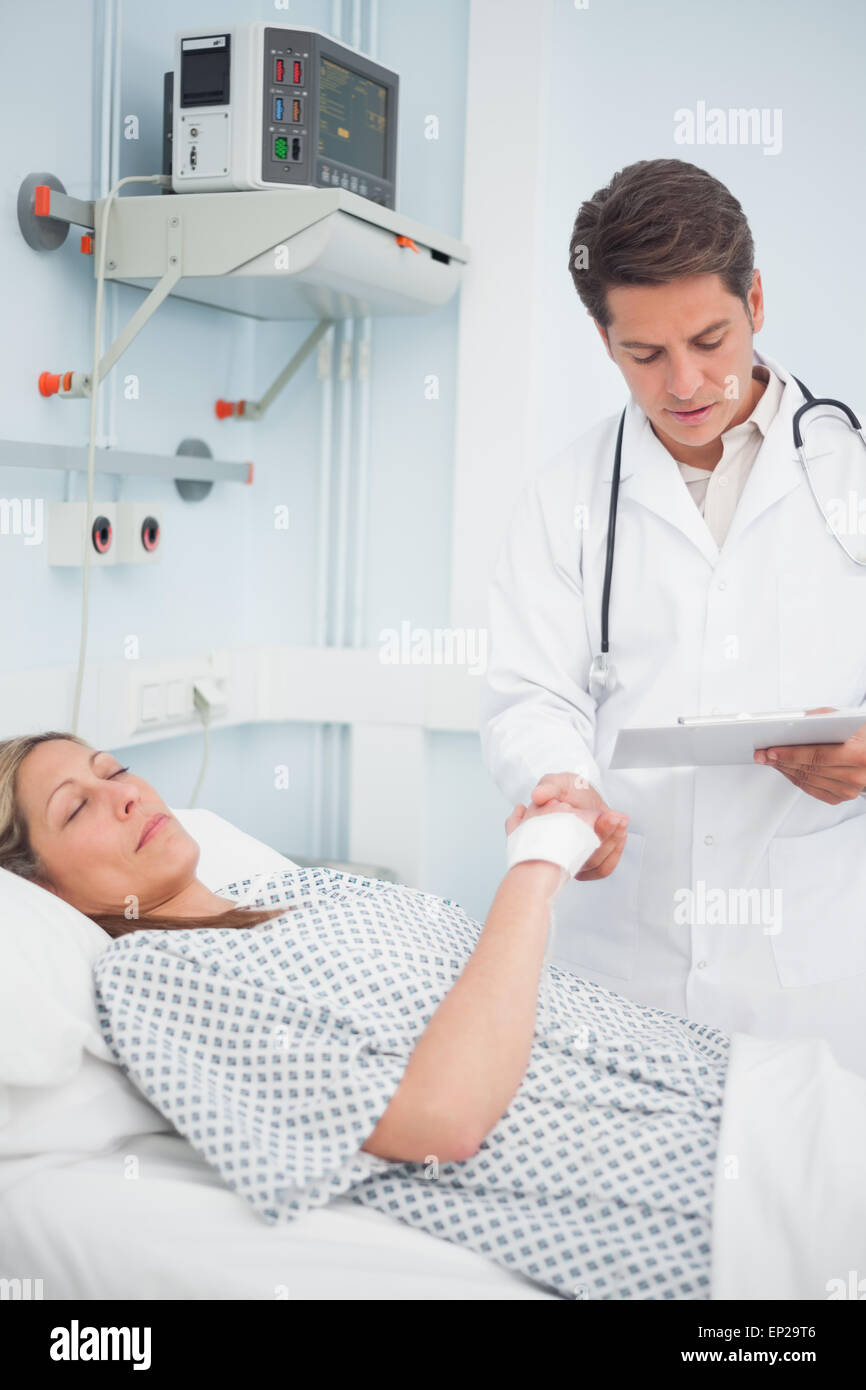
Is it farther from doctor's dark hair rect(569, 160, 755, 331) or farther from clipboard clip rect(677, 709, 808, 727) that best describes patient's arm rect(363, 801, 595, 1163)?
doctor's dark hair rect(569, 160, 755, 331)

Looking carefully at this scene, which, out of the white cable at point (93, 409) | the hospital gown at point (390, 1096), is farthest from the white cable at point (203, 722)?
the hospital gown at point (390, 1096)

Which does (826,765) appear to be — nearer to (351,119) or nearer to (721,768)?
(721,768)

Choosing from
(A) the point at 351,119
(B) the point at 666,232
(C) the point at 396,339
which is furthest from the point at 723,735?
(C) the point at 396,339

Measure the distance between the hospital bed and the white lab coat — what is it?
0.85 feet

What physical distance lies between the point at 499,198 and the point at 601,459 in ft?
3.01

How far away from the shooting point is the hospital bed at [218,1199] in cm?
102

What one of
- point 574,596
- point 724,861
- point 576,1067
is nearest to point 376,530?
point 574,596

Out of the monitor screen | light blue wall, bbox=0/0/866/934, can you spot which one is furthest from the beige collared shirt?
the monitor screen

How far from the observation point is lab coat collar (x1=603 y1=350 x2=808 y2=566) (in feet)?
5.05

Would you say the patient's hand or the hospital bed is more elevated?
the patient's hand

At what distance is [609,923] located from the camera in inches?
63.2

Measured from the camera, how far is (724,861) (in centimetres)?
152

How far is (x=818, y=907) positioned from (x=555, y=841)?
0.40 metres
